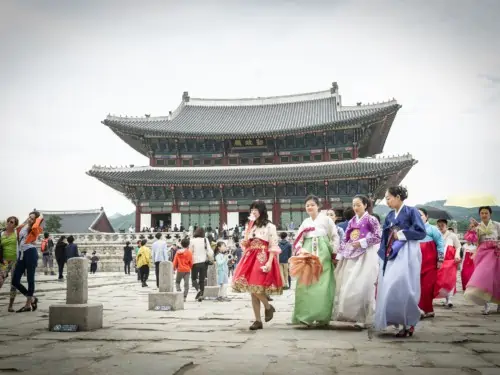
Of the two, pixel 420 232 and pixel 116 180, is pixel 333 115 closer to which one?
pixel 116 180

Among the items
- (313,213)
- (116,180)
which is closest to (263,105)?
(116,180)

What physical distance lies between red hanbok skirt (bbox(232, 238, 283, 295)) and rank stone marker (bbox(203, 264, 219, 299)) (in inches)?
196

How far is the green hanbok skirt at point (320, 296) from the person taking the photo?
607cm

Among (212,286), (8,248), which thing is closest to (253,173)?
(212,286)

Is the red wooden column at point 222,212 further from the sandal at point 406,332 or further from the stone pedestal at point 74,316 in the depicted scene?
the sandal at point 406,332

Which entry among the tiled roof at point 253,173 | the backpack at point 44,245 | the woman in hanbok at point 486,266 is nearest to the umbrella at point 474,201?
the woman in hanbok at point 486,266

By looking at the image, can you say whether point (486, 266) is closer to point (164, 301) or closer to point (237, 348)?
point (237, 348)

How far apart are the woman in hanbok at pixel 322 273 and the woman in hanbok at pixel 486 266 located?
293 centimetres

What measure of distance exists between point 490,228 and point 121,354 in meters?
6.44

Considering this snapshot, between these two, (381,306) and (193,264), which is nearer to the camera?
(381,306)

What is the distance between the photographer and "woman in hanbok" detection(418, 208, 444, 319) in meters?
7.20

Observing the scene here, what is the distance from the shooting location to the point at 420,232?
5.54 m

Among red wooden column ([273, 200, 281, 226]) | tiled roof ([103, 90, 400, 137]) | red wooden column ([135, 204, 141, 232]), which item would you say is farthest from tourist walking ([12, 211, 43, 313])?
tiled roof ([103, 90, 400, 137])

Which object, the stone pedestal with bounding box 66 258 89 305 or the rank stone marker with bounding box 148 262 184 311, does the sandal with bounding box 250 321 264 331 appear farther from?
the rank stone marker with bounding box 148 262 184 311
